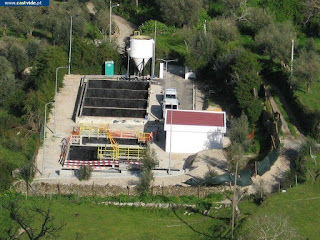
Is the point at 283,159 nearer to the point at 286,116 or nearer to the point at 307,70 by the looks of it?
the point at 286,116

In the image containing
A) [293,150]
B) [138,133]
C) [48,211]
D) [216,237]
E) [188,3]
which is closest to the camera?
[216,237]

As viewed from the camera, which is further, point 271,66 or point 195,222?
point 271,66

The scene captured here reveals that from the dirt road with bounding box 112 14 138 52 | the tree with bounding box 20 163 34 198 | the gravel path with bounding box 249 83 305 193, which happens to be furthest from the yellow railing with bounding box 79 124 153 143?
the dirt road with bounding box 112 14 138 52

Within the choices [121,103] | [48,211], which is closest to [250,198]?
[48,211]

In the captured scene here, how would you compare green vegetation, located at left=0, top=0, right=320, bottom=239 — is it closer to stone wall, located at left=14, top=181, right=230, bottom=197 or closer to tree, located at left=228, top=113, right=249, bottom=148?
tree, located at left=228, top=113, right=249, bottom=148

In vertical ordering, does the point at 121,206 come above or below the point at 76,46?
below

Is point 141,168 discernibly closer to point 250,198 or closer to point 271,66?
point 250,198
